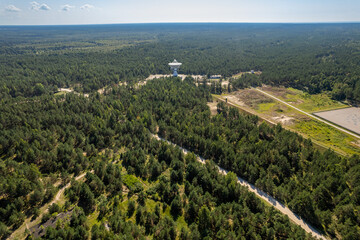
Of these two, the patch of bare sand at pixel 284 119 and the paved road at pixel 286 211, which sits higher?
the patch of bare sand at pixel 284 119

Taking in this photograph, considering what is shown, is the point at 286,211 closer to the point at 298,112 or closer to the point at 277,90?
the point at 298,112

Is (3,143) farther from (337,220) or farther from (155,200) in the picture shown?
(337,220)

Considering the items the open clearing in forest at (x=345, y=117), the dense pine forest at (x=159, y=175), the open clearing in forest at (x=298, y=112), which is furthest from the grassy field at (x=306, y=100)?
the dense pine forest at (x=159, y=175)

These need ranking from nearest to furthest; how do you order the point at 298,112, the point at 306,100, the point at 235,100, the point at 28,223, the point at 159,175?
1. the point at 28,223
2. the point at 159,175
3. the point at 298,112
4. the point at 306,100
5. the point at 235,100

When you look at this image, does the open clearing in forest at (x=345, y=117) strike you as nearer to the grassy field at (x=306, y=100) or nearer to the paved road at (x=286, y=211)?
the grassy field at (x=306, y=100)

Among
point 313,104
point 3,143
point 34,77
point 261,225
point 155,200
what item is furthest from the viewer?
point 34,77

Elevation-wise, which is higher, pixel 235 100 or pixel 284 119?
pixel 235 100

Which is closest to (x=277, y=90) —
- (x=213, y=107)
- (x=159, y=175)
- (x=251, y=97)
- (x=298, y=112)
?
(x=251, y=97)

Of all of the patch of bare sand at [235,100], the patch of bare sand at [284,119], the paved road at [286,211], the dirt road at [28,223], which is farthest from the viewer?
the patch of bare sand at [235,100]

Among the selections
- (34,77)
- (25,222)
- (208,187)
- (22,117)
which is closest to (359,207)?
(208,187)
